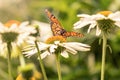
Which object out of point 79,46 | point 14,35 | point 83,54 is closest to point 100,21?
point 79,46

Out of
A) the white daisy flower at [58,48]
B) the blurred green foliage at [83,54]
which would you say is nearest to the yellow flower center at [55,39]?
the white daisy flower at [58,48]

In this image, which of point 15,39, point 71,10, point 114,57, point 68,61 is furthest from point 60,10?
point 15,39

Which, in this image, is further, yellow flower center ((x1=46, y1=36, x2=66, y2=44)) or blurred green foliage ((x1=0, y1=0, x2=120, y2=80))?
blurred green foliage ((x1=0, y1=0, x2=120, y2=80))

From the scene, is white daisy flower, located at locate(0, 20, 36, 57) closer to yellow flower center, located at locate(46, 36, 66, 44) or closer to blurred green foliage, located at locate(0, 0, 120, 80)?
yellow flower center, located at locate(46, 36, 66, 44)

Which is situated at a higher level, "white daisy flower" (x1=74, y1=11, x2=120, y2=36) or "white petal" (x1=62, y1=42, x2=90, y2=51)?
"white daisy flower" (x1=74, y1=11, x2=120, y2=36)

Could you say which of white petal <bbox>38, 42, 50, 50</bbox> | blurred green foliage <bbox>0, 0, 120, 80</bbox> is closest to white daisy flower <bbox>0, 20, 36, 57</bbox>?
white petal <bbox>38, 42, 50, 50</bbox>

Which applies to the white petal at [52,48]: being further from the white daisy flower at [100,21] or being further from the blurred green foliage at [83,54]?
the blurred green foliage at [83,54]

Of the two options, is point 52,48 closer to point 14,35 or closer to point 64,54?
point 64,54

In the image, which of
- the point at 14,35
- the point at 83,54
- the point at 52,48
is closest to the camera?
the point at 52,48
